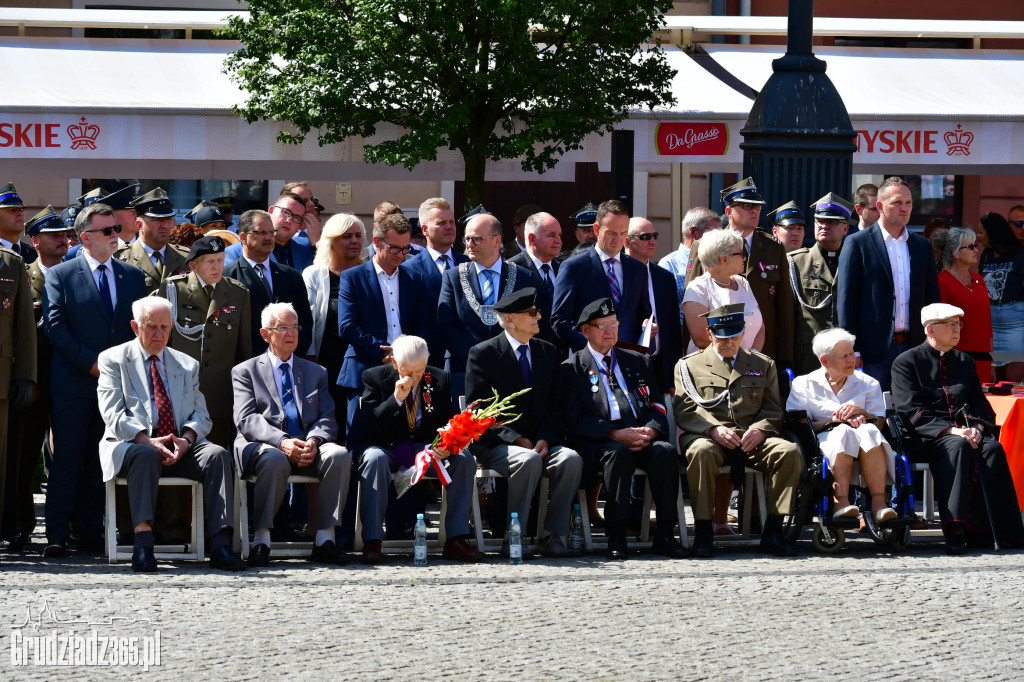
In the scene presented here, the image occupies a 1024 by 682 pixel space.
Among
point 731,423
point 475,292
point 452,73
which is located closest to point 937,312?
point 731,423

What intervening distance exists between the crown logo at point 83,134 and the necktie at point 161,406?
4.76 metres

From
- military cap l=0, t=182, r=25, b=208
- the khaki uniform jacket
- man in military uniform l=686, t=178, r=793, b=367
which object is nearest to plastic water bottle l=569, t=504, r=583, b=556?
the khaki uniform jacket

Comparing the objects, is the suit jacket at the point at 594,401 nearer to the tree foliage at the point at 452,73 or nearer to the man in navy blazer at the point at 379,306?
the man in navy blazer at the point at 379,306

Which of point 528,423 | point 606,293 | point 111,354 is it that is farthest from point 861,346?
point 111,354

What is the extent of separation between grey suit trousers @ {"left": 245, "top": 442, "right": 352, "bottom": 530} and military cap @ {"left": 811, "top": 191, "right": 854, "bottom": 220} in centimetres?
377

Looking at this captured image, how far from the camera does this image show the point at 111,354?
978 centimetres

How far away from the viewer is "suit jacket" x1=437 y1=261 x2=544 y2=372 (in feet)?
35.4

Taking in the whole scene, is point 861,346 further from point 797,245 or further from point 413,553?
point 413,553

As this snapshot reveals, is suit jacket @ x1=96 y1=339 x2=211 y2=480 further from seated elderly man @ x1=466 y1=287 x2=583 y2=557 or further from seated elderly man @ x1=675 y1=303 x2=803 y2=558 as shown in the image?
seated elderly man @ x1=675 y1=303 x2=803 y2=558

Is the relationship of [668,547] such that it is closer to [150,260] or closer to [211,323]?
[211,323]

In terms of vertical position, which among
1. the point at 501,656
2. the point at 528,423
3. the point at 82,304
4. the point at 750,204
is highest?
the point at 750,204

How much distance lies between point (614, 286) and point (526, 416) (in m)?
1.26

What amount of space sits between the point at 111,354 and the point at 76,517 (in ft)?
3.76

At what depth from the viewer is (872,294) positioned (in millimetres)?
11258
